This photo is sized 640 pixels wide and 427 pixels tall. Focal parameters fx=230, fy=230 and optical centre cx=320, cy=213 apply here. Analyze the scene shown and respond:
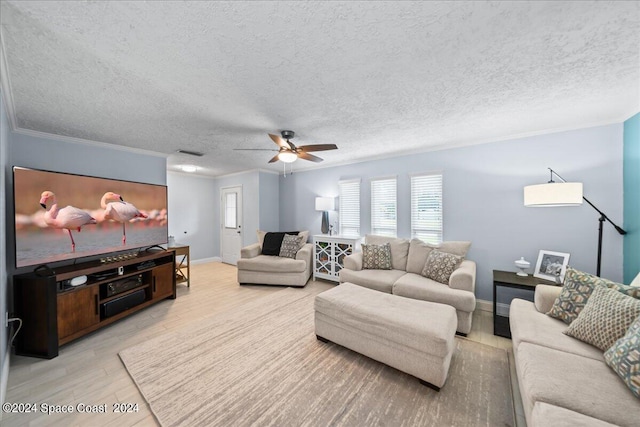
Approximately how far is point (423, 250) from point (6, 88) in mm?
4636

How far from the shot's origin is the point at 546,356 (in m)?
1.48

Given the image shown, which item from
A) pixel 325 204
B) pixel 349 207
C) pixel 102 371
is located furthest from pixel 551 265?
pixel 102 371

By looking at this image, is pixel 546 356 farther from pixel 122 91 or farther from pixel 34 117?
pixel 34 117

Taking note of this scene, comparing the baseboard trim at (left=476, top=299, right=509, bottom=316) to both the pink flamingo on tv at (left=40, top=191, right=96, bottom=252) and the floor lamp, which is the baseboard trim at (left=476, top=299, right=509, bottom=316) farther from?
the pink flamingo on tv at (left=40, top=191, right=96, bottom=252)

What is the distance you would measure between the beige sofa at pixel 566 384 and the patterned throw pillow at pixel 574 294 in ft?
0.35

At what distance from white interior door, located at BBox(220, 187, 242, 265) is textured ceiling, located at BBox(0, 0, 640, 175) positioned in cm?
325

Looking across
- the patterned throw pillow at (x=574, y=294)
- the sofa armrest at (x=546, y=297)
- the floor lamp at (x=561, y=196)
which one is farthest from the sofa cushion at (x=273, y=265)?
the floor lamp at (x=561, y=196)

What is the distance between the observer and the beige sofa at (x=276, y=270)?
4168 millimetres

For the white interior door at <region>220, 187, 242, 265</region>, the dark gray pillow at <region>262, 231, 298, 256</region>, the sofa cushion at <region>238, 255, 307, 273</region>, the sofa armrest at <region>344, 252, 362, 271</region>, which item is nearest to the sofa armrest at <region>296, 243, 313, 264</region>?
the sofa cushion at <region>238, 255, 307, 273</region>

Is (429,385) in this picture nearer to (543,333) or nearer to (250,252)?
(543,333)

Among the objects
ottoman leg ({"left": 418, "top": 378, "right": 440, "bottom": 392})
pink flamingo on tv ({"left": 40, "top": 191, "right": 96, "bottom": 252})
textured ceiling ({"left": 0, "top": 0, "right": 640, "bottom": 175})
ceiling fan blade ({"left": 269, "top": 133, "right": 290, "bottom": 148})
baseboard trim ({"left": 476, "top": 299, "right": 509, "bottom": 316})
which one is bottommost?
ottoman leg ({"left": 418, "top": 378, "right": 440, "bottom": 392})

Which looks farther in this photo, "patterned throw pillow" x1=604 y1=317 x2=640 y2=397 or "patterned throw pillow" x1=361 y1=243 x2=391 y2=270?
"patterned throw pillow" x1=361 y1=243 x2=391 y2=270

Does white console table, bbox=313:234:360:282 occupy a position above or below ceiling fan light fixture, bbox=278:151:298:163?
below

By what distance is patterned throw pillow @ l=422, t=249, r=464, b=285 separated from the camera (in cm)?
296
